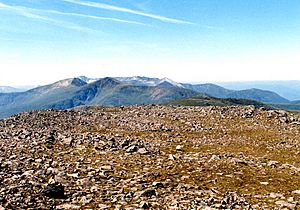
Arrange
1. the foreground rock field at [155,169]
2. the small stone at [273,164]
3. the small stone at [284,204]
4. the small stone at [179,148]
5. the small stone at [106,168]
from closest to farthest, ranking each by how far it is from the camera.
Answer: the small stone at [284,204] < the foreground rock field at [155,169] < the small stone at [106,168] < the small stone at [273,164] < the small stone at [179,148]

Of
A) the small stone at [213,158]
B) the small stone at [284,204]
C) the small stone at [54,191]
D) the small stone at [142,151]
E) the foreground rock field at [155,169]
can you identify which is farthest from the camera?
the small stone at [142,151]

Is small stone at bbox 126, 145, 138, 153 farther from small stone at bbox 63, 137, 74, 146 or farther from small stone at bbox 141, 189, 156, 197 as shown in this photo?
small stone at bbox 141, 189, 156, 197

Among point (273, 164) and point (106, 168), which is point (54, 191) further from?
point (273, 164)

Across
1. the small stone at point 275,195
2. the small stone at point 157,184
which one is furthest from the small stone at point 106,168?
the small stone at point 275,195

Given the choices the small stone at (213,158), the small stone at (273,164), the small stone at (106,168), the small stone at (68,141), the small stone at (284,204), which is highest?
the small stone at (68,141)

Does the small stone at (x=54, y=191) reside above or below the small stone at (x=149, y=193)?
above

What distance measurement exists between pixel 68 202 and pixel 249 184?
365 inches

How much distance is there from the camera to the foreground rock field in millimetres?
14703

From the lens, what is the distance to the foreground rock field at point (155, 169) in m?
14.7

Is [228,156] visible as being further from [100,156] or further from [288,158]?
[100,156]

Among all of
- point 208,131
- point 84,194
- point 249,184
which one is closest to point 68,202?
point 84,194

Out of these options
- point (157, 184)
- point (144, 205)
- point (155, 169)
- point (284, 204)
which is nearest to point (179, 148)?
point (155, 169)

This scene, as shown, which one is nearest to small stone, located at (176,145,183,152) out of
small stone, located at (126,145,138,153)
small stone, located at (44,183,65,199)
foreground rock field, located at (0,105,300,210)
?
foreground rock field, located at (0,105,300,210)

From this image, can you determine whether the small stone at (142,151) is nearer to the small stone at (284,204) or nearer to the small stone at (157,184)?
the small stone at (157,184)
